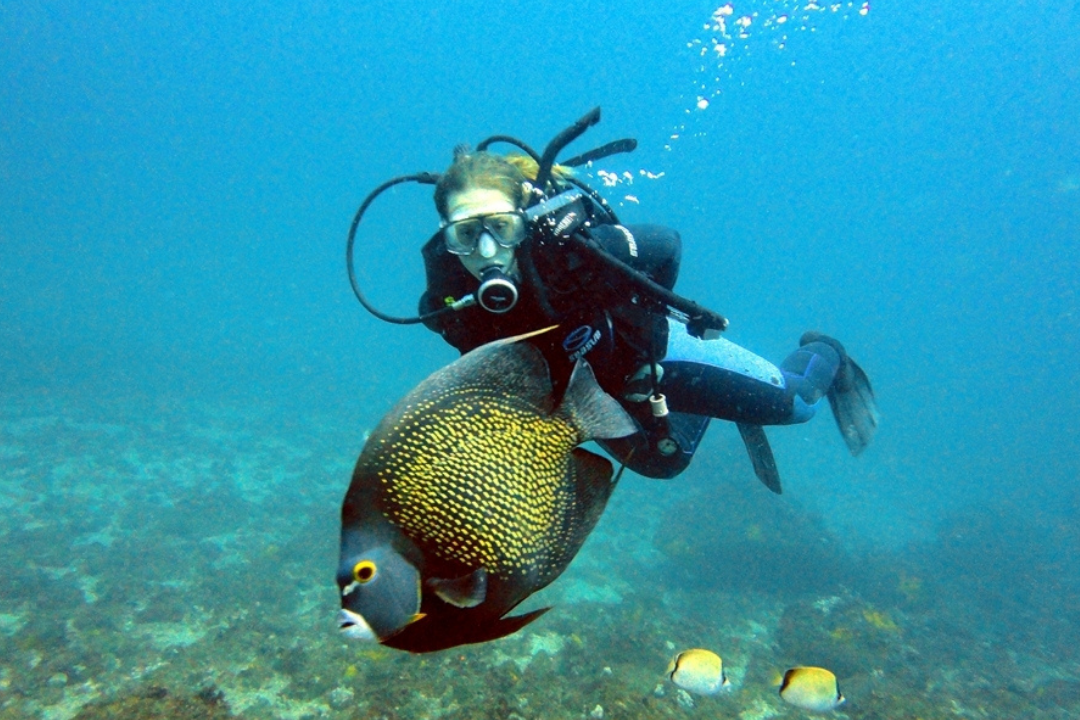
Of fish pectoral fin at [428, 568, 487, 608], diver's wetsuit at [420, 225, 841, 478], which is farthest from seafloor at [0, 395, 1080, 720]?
fish pectoral fin at [428, 568, 487, 608]

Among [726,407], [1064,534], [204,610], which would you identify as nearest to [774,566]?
[726,407]

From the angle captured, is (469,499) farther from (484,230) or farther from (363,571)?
(484,230)

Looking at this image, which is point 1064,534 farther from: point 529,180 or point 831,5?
point 831,5

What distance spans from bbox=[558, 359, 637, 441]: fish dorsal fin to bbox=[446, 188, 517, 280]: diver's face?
5.03 feet

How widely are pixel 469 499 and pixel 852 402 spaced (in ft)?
17.4

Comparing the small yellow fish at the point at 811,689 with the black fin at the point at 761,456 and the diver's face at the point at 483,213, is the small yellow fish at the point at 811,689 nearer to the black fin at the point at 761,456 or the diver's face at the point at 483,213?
the black fin at the point at 761,456

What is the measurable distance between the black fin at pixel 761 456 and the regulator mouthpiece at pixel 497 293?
9.27ft

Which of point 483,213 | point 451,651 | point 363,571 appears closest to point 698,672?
point 483,213

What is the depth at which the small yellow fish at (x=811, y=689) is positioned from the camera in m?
3.56

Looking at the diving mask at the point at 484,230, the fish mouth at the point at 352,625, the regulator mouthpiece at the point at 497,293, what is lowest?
the fish mouth at the point at 352,625

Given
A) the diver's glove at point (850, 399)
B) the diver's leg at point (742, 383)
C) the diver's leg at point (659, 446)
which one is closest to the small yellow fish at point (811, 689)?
the diver's leg at point (659, 446)

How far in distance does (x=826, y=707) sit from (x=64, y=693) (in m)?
7.27

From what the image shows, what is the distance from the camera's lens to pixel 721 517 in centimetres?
1309

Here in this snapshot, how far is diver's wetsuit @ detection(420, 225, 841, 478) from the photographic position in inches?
113
